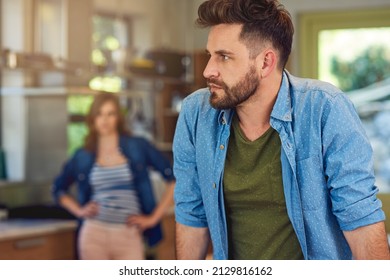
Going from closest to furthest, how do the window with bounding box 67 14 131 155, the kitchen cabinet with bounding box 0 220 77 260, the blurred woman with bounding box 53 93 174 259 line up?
the kitchen cabinet with bounding box 0 220 77 260 → the blurred woman with bounding box 53 93 174 259 → the window with bounding box 67 14 131 155

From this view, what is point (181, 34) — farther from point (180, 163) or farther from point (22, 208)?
point (180, 163)

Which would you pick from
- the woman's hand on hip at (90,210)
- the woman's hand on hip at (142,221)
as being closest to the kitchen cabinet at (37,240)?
the woman's hand on hip at (90,210)

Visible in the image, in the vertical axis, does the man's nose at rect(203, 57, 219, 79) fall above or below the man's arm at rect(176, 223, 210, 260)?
above

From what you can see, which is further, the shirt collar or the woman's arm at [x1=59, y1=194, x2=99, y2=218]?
the woman's arm at [x1=59, y1=194, x2=99, y2=218]

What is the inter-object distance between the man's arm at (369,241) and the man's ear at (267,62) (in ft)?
0.93

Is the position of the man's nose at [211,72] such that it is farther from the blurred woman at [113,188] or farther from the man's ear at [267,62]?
the blurred woman at [113,188]

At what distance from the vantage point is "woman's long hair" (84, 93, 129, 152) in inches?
112

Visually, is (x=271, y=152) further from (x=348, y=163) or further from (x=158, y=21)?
(x=158, y=21)

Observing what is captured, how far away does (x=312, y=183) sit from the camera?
1.24 meters

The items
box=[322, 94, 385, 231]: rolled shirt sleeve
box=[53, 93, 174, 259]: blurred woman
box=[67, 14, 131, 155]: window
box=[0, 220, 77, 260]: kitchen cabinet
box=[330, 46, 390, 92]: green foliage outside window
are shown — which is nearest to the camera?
box=[322, 94, 385, 231]: rolled shirt sleeve

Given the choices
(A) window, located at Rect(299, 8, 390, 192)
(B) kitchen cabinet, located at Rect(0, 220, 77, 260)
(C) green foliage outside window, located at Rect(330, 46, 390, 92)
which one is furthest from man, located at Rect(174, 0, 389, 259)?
(B) kitchen cabinet, located at Rect(0, 220, 77, 260)

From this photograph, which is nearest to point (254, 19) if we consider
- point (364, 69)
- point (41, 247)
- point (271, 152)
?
point (271, 152)

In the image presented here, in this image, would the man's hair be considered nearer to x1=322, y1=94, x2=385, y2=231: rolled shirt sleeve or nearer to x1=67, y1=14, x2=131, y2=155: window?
x1=322, y1=94, x2=385, y2=231: rolled shirt sleeve

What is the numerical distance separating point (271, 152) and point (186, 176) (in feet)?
0.52
